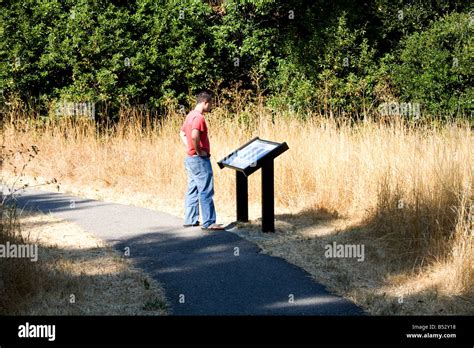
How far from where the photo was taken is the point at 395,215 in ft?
29.3

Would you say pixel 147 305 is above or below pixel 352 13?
below

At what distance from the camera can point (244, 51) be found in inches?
699

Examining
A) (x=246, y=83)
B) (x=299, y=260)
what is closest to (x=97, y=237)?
(x=299, y=260)

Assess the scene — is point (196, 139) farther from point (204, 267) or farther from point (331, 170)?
point (331, 170)

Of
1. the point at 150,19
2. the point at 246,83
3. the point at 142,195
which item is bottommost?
the point at 142,195

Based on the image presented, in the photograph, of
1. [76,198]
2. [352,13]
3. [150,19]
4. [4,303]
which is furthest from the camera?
[352,13]

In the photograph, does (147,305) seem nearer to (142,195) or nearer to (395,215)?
(395,215)

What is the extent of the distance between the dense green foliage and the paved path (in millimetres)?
4952

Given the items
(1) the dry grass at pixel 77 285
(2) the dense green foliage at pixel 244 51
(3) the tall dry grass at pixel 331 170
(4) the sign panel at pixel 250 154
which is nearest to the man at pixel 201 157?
(4) the sign panel at pixel 250 154

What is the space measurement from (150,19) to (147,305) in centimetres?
1053

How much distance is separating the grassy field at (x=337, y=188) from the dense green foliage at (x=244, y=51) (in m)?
1.09

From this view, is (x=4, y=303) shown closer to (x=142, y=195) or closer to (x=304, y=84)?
(x=142, y=195)

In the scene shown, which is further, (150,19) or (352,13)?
(352,13)

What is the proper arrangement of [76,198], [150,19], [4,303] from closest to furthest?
[4,303], [76,198], [150,19]
